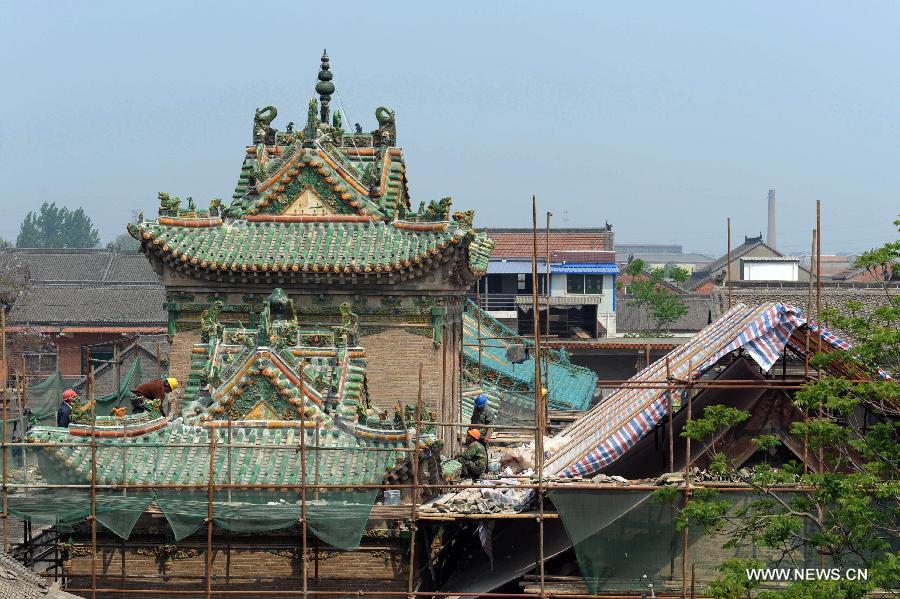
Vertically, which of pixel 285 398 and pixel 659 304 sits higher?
pixel 659 304

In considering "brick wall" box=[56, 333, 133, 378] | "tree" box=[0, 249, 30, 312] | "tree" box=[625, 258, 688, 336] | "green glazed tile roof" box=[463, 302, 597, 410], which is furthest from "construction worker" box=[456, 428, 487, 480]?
"tree" box=[0, 249, 30, 312]

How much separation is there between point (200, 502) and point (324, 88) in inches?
448

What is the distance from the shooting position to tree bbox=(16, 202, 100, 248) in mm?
156125

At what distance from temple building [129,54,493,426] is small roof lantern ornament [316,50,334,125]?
2290mm

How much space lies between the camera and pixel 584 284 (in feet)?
244

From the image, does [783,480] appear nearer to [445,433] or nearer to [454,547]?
[454,547]

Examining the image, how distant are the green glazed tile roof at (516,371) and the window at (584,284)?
28.0 metres

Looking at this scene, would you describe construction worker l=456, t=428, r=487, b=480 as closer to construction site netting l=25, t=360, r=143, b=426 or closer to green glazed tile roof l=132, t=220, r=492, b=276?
green glazed tile roof l=132, t=220, r=492, b=276

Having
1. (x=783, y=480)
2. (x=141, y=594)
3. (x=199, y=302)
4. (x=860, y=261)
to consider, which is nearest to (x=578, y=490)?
(x=783, y=480)

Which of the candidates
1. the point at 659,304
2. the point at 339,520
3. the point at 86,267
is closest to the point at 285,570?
the point at 339,520

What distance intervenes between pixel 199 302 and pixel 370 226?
3571mm

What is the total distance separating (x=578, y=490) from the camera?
21.6 metres

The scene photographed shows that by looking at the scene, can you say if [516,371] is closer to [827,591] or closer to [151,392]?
[151,392]

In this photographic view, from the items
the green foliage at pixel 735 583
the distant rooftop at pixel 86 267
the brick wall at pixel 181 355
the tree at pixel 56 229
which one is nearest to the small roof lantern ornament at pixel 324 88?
the brick wall at pixel 181 355
